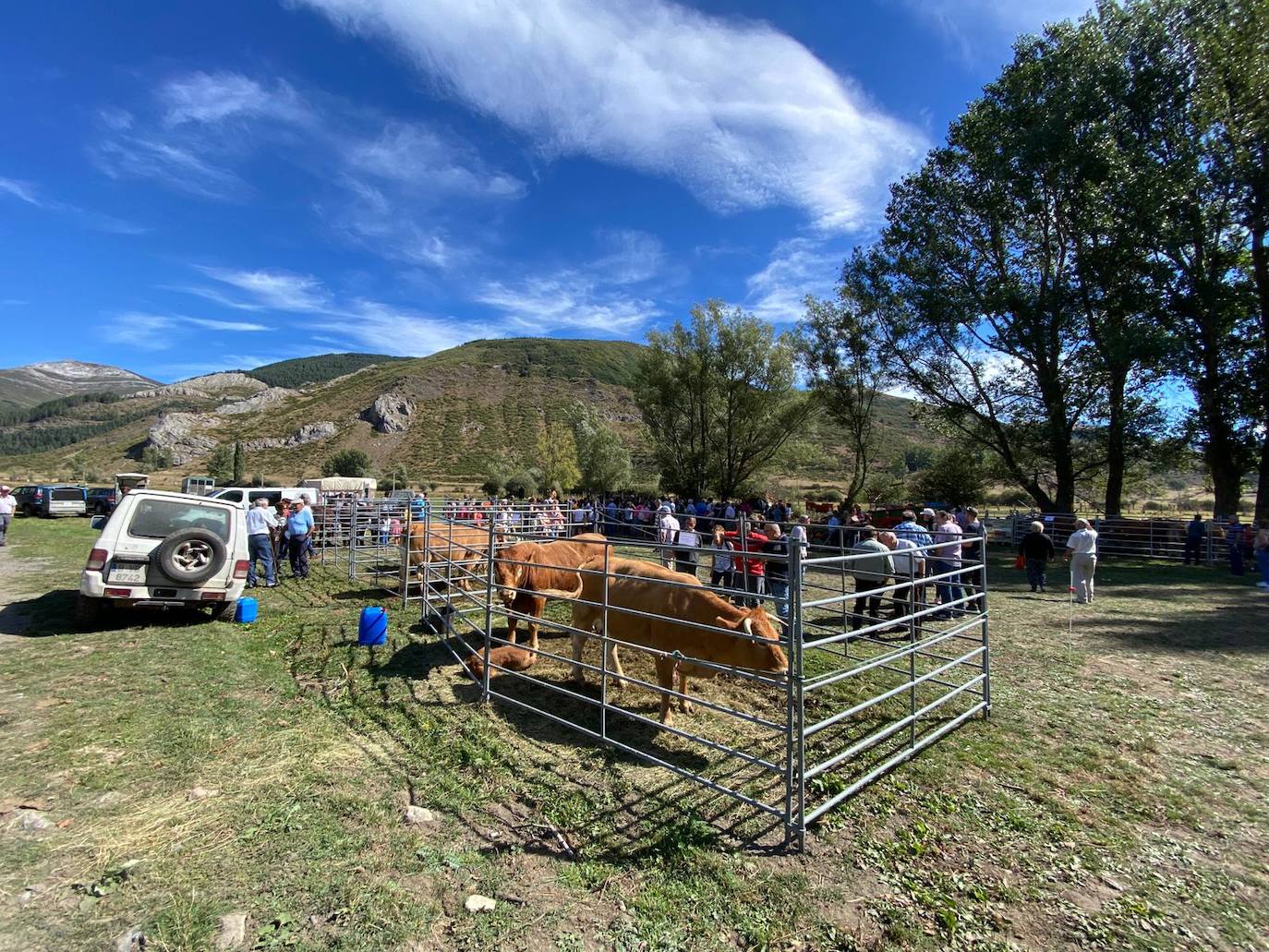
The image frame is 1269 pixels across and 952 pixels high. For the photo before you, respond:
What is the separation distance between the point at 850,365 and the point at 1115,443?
38.3ft

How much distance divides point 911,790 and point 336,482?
39.1m

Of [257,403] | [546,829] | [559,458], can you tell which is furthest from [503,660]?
[257,403]

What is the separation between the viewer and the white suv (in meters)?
7.66

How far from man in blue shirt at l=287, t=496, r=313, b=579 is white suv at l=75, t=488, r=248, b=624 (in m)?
4.38

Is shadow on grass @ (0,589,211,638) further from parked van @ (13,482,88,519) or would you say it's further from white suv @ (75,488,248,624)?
parked van @ (13,482,88,519)

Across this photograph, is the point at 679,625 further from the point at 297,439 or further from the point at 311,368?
the point at 311,368

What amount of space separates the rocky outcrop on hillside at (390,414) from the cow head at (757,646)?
315 feet

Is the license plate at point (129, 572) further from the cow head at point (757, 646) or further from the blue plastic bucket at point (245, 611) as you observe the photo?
the cow head at point (757, 646)

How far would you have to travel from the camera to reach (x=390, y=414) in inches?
3706

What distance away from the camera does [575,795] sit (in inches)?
164

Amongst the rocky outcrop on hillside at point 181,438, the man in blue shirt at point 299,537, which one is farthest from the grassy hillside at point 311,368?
the man in blue shirt at point 299,537

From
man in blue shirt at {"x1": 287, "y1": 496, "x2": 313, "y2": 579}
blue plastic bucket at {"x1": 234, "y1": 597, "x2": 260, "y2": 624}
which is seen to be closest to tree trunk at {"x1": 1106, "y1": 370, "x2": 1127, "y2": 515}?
man in blue shirt at {"x1": 287, "y1": 496, "x2": 313, "y2": 579}

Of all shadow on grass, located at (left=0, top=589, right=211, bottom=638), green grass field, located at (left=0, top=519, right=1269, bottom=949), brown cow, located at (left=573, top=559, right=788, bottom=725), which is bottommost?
green grass field, located at (left=0, top=519, right=1269, bottom=949)

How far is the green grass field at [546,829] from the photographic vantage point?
293 cm
